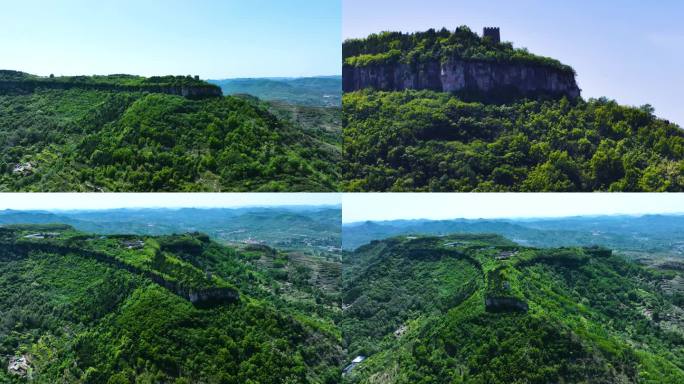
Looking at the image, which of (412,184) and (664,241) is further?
(664,241)

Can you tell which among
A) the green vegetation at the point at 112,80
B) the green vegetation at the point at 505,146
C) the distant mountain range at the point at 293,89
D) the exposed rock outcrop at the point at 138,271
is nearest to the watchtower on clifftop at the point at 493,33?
the green vegetation at the point at 505,146

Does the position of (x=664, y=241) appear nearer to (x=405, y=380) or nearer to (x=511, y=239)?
(x=511, y=239)

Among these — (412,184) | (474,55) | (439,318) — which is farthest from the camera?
(474,55)

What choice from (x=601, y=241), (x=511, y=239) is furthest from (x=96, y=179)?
(x=601, y=241)

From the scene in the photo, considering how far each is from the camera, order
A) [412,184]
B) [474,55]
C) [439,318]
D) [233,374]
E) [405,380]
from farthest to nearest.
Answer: [474,55]
[412,184]
[439,318]
[405,380]
[233,374]

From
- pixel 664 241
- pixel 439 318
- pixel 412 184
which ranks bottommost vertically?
pixel 439 318

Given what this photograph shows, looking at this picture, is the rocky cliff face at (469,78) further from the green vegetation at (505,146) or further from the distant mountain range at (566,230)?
the distant mountain range at (566,230)

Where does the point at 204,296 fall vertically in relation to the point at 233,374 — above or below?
above

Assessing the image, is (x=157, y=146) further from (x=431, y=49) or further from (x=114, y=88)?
(x=431, y=49)
